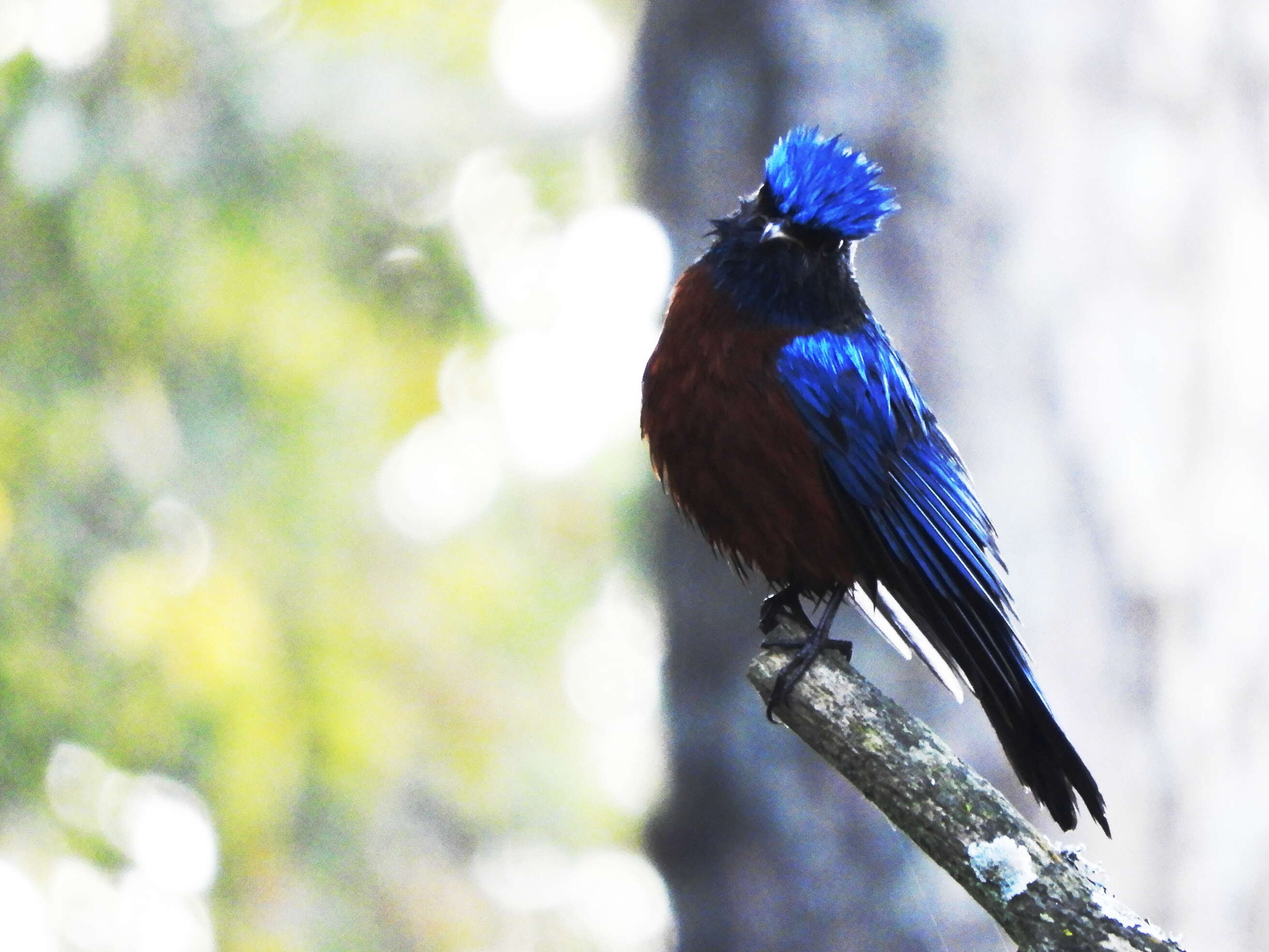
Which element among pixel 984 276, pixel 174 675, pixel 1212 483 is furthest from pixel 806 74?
pixel 174 675

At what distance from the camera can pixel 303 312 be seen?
903cm

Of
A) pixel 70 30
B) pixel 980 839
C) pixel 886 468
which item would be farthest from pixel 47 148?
pixel 980 839

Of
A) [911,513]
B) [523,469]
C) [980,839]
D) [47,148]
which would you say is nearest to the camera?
[980,839]

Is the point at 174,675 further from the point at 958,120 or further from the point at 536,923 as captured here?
the point at 958,120

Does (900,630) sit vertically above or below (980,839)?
above

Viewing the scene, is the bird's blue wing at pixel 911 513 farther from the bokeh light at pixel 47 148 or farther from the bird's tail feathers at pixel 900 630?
the bokeh light at pixel 47 148

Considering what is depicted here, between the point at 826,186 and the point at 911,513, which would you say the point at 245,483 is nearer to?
the point at 826,186

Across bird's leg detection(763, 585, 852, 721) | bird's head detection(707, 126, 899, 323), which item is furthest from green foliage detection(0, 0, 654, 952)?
bird's leg detection(763, 585, 852, 721)

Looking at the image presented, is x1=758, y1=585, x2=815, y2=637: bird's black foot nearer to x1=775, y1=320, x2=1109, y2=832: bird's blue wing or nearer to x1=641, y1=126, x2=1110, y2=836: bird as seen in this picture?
x1=641, y1=126, x2=1110, y2=836: bird

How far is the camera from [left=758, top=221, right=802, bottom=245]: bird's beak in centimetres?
367

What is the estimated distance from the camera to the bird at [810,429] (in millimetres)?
3580

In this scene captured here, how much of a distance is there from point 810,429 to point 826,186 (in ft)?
2.00

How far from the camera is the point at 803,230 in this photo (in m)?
3.72

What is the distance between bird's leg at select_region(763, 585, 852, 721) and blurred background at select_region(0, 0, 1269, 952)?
0.95 meters
